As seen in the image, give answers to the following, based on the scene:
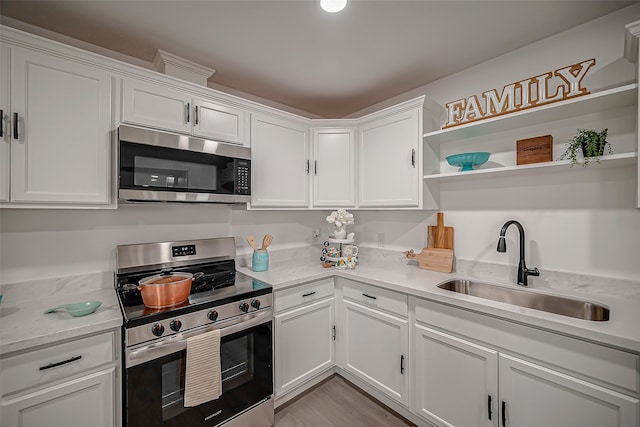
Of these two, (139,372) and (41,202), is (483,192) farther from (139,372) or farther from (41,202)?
(41,202)

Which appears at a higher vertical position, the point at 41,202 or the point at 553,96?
the point at 553,96

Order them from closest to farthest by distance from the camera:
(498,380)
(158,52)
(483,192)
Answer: (498,380), (158,52), (483,192)

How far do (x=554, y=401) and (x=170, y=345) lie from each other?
6.05 feet

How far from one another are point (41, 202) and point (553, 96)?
2888 mm

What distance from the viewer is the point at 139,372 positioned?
1.31 meters

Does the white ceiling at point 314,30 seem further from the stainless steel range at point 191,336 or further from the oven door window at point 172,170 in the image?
the stainless steel range at point 191,336

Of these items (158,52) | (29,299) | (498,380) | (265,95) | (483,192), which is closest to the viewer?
(498,380)

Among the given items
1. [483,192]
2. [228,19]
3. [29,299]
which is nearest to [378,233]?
[483,192]

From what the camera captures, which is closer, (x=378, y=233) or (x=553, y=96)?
(x=553, y=96)

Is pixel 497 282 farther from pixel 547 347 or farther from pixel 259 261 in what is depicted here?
pixel 259 261

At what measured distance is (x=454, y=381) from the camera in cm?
159

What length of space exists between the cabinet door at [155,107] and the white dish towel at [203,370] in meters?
1.30

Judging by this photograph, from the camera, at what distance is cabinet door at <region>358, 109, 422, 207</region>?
212 centimetres

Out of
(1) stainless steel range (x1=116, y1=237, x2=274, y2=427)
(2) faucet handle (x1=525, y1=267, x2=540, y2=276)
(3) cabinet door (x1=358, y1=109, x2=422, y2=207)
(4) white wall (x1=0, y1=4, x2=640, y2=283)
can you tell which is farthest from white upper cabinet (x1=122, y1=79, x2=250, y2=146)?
(2) faucet handle (x1=525, y1=267, x2=540, y2=276)
